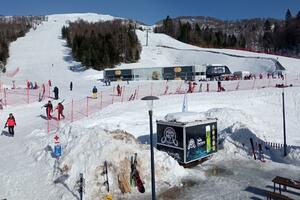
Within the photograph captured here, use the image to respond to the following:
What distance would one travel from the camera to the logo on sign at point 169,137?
55.7ft

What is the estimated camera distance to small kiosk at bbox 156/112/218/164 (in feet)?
54.4

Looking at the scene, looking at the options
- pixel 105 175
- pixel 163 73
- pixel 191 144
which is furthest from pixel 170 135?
pixel 163 73

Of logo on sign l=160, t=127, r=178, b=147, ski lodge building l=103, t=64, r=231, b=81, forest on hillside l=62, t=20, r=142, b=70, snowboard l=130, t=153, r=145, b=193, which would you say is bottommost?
snowboard l=130, t=153, r=145, b=193

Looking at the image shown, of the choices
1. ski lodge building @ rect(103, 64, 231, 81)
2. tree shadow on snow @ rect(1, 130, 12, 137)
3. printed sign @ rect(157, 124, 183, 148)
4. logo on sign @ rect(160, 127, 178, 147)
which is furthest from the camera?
ski lodge building @ rect(103, 64, 231, 81)

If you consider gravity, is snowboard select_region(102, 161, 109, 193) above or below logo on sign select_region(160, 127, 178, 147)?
below

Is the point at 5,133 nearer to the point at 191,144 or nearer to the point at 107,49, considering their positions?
the point at 191,144

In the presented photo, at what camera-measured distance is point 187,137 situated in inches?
655

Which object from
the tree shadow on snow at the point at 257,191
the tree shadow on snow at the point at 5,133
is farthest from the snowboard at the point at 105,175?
the tree shadow on snow at the point at 5,133

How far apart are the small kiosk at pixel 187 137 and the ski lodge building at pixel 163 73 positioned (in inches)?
1518

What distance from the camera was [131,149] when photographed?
14367 mm

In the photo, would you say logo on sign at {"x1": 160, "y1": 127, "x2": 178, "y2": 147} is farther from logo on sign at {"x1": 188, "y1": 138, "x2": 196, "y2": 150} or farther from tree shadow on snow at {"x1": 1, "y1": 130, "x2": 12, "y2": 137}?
tree shadow on snow at {"x1": 1, "y1": 130, "x2": 12, "y2": 137}

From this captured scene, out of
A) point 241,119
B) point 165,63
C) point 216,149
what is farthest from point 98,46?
point 216,149

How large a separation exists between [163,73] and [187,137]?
138 ft

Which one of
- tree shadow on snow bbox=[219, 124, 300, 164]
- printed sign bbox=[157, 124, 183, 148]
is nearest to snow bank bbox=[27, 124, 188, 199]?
printed sign bbox=[157, 124, 183, 148]
